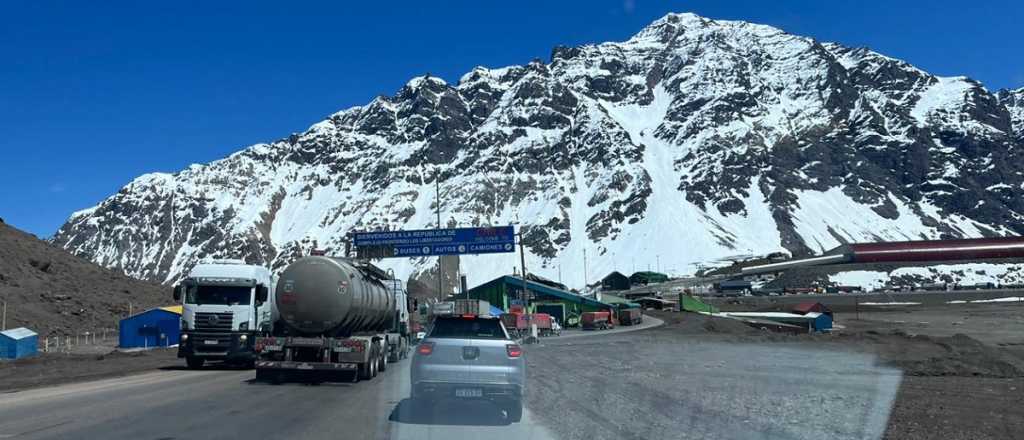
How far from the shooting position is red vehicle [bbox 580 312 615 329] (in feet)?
241

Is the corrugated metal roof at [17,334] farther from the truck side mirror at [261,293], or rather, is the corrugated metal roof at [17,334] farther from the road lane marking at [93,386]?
the truck side mirror at [261,293]

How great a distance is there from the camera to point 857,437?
12125mm

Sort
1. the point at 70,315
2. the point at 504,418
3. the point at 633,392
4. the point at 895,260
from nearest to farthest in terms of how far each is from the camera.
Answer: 1. the point at 504,418
2. the point at 633,392
3. the point at 70,315
4. the point at 895,260

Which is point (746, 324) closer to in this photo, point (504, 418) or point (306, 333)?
point (306, 333)

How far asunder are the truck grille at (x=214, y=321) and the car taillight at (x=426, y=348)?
14.2m

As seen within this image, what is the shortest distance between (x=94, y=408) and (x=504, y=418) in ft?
26.0

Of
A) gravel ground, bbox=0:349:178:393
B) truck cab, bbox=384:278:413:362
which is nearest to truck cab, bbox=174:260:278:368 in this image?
gravel ground, bbox=0:349:178:393

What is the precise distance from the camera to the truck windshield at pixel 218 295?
2616cm

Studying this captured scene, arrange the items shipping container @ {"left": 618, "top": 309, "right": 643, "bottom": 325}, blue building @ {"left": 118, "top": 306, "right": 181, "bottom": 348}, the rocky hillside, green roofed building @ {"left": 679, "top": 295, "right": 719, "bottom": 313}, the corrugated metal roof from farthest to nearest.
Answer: green roofed building @ {"left": 679, "top": 295, "right": 719, "bottom": 313}
shipping container @ {"left": 618, "top": 309, "right": 643, "bottom": 325}
the rocky hillside
blue building @ {"left": 118, "top": 306, "right": 181, "bottom": 348}
the corrugated metal roof

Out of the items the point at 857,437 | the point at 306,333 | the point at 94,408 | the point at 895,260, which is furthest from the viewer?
the point at 895,260

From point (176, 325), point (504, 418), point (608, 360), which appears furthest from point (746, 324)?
point (504, 418)

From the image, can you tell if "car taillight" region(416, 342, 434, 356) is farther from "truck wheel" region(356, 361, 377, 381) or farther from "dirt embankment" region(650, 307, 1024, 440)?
"truck wheel" region(356, 361, 377, 381)

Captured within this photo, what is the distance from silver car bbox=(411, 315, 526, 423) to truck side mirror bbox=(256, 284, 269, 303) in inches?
562

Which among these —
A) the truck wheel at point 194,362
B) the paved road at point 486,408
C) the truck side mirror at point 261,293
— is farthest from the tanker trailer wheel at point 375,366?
the truck wheel at point 194,362
